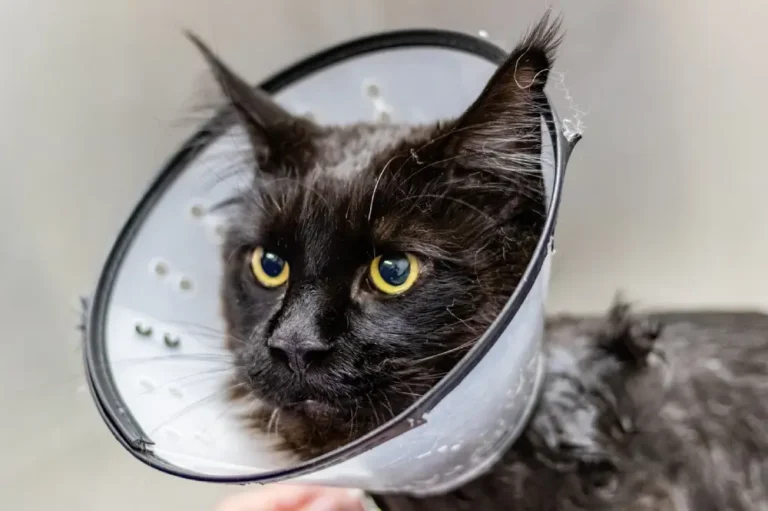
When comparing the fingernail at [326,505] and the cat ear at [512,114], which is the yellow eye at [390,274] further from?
the fingernail at [326,505]

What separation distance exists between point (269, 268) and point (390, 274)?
0.52 feet

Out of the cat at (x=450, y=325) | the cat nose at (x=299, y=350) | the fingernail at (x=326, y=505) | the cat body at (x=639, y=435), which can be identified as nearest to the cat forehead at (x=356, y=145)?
the cat at (x=450, y=325)

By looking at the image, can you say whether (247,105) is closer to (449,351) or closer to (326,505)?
(449,351)

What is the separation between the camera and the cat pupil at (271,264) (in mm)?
781

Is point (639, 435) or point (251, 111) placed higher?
point (251, 111)

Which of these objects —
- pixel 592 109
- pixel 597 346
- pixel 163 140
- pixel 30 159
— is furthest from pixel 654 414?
pixel 30 159

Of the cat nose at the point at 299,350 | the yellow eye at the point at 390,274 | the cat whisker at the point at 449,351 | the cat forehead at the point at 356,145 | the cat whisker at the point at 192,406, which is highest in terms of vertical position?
the cat forehead at the point at 356,145

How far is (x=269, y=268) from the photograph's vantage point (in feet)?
2.61

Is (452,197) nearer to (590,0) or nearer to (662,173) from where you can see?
(590,0)

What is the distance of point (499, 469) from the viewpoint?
0.82 m

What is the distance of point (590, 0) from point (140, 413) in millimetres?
782

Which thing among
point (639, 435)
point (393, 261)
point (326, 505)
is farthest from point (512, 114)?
point (326, 505)

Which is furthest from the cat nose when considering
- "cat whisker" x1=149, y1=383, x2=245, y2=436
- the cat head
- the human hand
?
the human hand

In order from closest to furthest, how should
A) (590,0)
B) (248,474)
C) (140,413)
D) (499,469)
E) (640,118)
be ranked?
(248,474) < (140,413) < (499,469) < (590,0) < (640,118)
